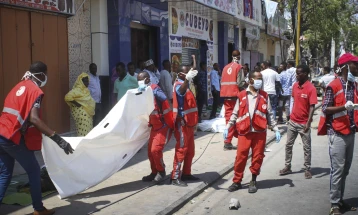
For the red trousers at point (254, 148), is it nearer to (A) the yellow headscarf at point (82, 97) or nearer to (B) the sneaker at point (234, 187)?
(B) the sneaker at point (234, 187)

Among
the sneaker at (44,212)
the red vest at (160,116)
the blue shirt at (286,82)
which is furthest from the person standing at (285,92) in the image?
the sneaker at (44,212)

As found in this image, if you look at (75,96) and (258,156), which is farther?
(75,96)

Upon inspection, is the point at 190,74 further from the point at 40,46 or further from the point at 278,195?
the point at 40,46

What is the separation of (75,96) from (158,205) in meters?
3.72

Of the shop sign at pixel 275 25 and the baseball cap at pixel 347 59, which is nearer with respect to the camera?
the baseball cap at pixel 347 59

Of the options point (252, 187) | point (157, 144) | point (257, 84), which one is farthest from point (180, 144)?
point (257, 84)

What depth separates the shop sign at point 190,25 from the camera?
14023 mm

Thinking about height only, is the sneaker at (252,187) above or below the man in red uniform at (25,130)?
below

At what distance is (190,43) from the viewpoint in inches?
624

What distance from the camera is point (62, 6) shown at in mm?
8664

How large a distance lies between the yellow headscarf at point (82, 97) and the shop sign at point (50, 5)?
1528 millimetres

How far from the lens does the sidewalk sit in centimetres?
507

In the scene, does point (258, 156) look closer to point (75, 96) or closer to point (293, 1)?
point (75, 96)

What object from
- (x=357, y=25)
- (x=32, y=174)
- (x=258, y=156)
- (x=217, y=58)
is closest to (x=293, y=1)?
(x=217, y=58)
